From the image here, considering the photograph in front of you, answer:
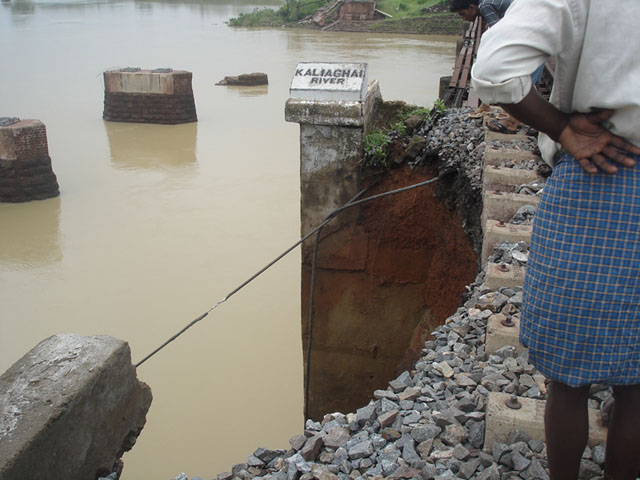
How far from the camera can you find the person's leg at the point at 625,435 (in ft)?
4.74

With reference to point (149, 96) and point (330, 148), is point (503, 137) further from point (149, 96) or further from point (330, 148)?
point (149, 96)

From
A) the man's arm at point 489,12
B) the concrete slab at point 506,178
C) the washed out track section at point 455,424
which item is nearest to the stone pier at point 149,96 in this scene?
the man's arm at point 489,12

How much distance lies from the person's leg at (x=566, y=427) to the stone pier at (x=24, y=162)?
379 inches

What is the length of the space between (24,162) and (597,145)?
985 centimetres

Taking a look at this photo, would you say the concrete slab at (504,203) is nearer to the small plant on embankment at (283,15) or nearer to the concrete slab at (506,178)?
the concrete slab at (506,178)

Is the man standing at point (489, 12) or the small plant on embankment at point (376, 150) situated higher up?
the man standing at point (489, 12)

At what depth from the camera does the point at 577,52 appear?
51.6 inches

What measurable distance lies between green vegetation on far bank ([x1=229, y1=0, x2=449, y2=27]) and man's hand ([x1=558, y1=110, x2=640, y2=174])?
36.3 metres

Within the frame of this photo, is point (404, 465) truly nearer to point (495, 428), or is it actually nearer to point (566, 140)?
point (495, 428)

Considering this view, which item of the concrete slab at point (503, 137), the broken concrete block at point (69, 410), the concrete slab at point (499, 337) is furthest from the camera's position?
the concrete slab at point (503, 137)

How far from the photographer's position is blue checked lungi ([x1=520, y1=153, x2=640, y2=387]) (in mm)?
1348

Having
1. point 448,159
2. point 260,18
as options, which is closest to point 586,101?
point 448,159

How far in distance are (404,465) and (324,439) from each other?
348 mm

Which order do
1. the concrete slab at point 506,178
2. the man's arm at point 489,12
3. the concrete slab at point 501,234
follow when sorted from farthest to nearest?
the man's arm at point 489,12
the concrete slab at point 506,178
the concrete slab at point 501,234
